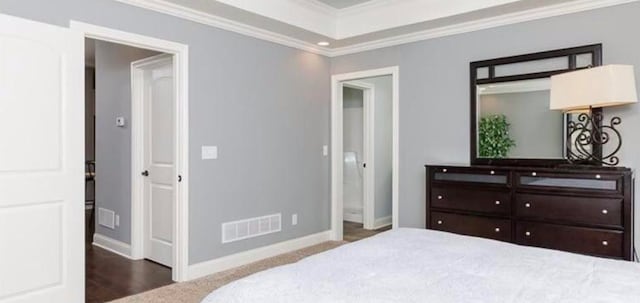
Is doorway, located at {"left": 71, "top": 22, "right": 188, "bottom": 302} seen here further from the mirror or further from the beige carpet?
the mirror

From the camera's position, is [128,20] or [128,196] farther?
[128,196]

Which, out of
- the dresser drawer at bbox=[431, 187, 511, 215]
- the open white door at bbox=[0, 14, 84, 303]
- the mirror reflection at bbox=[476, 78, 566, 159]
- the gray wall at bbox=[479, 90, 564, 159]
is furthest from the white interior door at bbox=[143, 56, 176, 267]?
the gray wall at bbox=[479, 90, 564, 159]

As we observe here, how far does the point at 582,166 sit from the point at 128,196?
163 inches

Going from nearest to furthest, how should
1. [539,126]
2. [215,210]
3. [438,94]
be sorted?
1. [539,126]
2. [215,210]
3. [438,94]

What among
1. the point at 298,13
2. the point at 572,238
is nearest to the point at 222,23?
the point at 298,13

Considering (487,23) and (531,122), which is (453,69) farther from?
(531,122)

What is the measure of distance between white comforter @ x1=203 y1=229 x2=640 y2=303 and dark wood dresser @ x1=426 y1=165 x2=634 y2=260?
131 cm

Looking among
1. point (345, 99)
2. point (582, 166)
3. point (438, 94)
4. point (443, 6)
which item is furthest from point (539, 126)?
point (345, 99)

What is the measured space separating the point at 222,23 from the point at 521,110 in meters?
2.80

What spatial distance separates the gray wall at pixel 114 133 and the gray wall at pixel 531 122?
3411 millimetres

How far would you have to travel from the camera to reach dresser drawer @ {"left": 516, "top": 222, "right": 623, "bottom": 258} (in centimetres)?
287

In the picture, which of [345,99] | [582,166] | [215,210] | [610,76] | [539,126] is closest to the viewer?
[610,76]

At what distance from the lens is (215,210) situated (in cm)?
379

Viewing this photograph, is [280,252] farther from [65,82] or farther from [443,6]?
[443,6]
